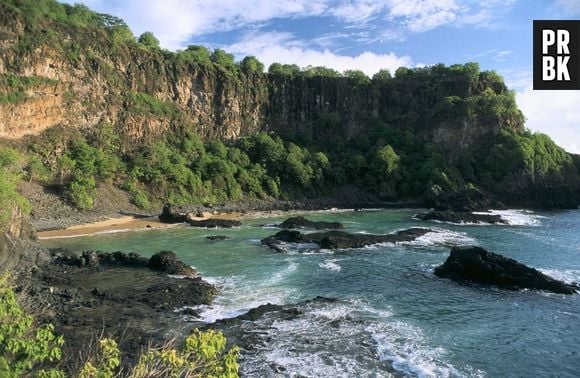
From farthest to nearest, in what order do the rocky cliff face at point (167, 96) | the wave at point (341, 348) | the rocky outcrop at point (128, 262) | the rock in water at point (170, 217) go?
1. the rocky cliff face at point (167, 96)
2. the rock in water at point (170, 217)
3. the rocky outcrop at point (128, 262)
4. the wave at point (341, 348)

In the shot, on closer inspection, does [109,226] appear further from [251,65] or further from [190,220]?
[251,65]

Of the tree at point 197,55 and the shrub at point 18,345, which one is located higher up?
the tree at point 197,55

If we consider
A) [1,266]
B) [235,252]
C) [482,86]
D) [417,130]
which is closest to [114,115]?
[235,252]

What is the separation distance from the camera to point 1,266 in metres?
27.1

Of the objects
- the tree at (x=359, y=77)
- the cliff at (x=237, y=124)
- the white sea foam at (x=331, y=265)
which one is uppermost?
the tree at (x=359, y=77)

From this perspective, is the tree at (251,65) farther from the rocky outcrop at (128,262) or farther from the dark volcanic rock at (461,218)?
the rocky outcrop at (128,262)

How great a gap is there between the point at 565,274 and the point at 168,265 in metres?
28.8

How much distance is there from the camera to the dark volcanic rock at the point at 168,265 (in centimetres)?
3136

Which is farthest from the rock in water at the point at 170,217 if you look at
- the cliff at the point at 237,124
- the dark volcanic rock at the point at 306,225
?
the dark volcanic rock at the point at 306,225

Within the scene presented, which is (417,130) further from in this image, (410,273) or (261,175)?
(410,273)

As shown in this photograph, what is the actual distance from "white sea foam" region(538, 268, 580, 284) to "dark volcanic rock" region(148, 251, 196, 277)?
2568 centimetres

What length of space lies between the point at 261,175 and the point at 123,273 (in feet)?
172

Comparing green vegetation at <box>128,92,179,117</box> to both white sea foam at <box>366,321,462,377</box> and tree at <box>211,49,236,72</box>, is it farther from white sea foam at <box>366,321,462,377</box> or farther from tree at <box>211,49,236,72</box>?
white sea foam at <box>366,321,462,377</box>

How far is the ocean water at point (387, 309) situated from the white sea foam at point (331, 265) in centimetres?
7
